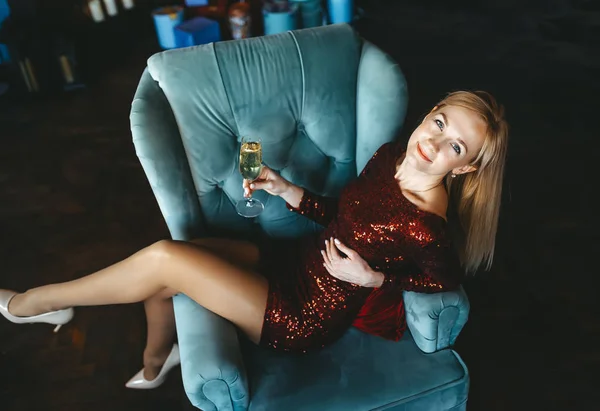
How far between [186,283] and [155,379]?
Result: 0.60 m

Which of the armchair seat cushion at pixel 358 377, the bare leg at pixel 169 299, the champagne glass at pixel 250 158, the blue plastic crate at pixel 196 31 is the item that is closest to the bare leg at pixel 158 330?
the bare leg at pixel 169 299

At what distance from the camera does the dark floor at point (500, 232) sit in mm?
1912

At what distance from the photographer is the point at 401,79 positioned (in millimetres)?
1576

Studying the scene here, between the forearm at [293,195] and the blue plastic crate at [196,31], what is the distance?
2.14m

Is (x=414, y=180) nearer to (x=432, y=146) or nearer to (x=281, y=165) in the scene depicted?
(x=432, y=146)

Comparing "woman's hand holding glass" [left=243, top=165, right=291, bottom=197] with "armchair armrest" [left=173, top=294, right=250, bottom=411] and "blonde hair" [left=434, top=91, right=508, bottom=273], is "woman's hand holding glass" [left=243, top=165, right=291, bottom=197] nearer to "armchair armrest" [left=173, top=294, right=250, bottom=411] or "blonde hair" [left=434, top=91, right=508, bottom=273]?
"armchair armrest" [left=173, top=294, right=250, bottom=411]

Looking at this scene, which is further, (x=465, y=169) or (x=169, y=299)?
(x=169, y=299)

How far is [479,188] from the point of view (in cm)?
138

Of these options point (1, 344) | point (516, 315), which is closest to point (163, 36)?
point (1, 344)

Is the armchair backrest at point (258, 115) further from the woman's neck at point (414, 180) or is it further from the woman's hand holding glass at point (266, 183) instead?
the woman's neck at point (414, 180)

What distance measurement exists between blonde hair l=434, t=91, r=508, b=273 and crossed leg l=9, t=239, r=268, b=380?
58cm

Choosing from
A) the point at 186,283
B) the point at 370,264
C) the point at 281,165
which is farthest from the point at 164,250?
the point at 370,264

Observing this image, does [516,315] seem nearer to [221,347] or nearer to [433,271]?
[433,271]

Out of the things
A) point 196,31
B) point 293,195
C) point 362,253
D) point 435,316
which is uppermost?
point 196,31
